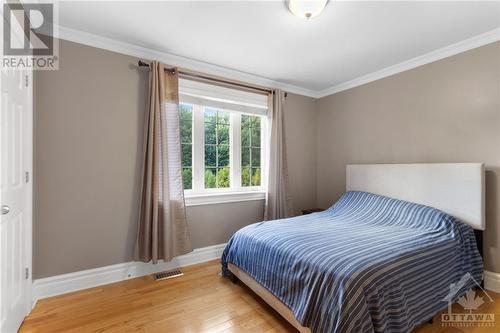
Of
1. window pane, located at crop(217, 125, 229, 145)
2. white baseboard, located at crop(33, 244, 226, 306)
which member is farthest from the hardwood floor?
window pane, located at crop(217, 125, 229, 145)

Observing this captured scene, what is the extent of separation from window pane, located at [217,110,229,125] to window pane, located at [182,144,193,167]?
0.56 metres

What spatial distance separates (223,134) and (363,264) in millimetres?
2305

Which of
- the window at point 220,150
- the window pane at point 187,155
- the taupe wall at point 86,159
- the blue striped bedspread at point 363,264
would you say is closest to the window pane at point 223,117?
the window at point 220,150

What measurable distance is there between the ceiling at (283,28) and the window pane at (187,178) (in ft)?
4.42

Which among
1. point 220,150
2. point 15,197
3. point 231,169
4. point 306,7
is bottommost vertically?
point 15,197

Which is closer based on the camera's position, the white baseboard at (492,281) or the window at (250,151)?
the white baseboard at (492,281)

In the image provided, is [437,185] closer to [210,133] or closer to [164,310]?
[210,133]

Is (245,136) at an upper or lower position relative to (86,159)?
upper

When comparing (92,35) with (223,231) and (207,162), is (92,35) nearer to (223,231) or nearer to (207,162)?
(207,162)

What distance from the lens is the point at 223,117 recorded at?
3270 mm

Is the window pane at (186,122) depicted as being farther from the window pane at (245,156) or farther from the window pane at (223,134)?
the window pane at (245,156)

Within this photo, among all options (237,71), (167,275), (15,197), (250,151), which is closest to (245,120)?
(250,151)

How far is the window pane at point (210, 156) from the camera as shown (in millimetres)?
3131

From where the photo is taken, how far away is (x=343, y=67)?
120 inches
